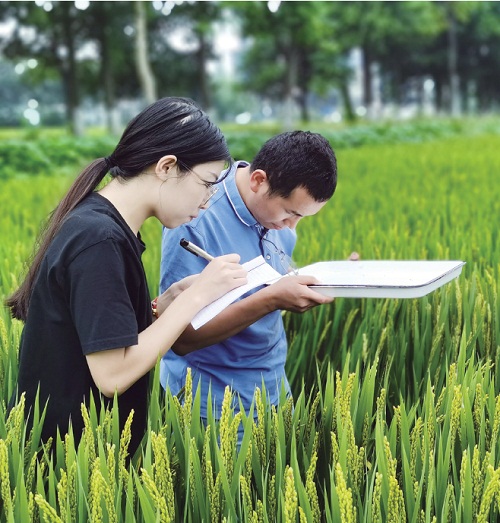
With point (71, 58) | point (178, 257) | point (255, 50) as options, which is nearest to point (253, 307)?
point (178, 257)

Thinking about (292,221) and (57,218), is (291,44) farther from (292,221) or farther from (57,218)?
(57,218)

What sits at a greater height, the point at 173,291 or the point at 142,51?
the point at 142,51

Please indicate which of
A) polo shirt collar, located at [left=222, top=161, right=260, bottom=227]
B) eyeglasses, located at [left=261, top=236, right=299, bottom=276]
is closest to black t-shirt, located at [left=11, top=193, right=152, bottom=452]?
polo shirt collar, located at [left=222, top=161, right=260, bottom=227]

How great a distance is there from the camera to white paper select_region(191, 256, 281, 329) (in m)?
1.47

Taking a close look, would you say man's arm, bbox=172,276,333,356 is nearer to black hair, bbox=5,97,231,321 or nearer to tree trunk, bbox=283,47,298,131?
black hair, bbox=5,97,231,321

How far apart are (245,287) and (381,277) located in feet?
1.36

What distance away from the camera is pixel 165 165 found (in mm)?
1413

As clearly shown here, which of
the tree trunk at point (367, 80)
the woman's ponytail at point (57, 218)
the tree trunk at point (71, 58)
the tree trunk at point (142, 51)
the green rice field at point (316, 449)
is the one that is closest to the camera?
the green rice field at point (316, 449)

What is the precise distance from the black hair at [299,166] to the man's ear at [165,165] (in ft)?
1.21

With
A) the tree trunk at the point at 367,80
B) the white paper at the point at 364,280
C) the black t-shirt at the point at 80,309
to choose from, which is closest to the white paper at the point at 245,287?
the white paper at the point at 364,280

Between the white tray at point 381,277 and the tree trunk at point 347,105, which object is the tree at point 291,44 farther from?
the white tray at point 381,277

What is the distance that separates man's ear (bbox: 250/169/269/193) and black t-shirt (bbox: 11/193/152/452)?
44 cm

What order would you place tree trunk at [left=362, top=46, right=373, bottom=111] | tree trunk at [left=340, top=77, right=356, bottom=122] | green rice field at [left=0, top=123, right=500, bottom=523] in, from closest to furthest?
1. green rice field at [left=0, top=123, right=500, bottom=523]
2. tree trunk at [left=340, top=77, right=356, bottom=122]
3. tree trunk at [left=362, top=46, right=373, bottom=111]

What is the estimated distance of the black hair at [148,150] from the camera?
142cm
